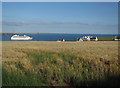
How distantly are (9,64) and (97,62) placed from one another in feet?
7.41

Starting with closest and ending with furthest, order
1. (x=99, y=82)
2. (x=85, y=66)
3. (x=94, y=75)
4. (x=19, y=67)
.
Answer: (x=99, y=82) → (x=94, y=75) → (x=19, y=67) → (x=85, y=66)

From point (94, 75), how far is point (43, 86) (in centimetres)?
116

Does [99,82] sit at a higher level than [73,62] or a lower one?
lower

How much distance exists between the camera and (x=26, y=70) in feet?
10.2

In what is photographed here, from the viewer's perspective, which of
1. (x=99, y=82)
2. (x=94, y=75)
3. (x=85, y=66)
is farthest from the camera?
(x=85, y=66)

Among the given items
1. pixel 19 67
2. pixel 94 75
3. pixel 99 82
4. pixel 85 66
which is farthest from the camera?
pixel 85 66

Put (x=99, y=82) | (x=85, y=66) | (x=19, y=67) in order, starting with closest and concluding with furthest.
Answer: (x=99, y=82) → (x=19, y=67) → (x=85, y=66)

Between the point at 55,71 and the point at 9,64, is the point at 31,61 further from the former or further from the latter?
the point at 55,71

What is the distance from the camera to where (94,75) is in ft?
9.84

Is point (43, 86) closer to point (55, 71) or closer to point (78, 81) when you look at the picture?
point (55, 71)

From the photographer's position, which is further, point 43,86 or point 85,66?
point 85,66

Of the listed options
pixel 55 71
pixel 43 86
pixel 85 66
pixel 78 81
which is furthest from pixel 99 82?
pixel 43 86

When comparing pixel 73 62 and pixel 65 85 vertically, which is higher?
pixel 73 62

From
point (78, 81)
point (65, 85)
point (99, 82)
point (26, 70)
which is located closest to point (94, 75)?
point (99, 82)
